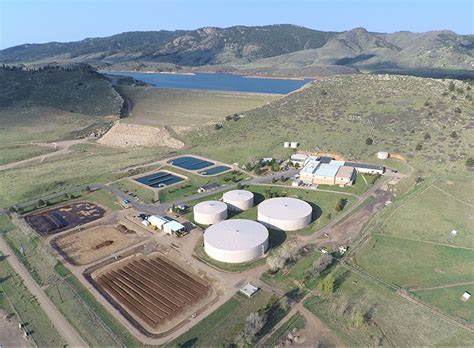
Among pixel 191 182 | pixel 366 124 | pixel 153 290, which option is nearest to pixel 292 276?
pixel 153 290

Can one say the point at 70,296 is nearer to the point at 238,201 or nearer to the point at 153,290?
the point at 153,290

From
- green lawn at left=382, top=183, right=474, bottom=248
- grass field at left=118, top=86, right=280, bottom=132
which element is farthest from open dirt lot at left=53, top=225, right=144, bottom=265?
grass field at left=118, top=86, right=280, bottom=132

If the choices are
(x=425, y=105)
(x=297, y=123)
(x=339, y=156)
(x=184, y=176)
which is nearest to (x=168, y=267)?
(x=184, y=176)

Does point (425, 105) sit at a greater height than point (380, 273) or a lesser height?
greater

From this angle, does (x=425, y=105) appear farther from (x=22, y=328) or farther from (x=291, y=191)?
(x=22, y=328)

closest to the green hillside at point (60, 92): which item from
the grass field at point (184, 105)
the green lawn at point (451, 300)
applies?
the grass field at point (184, 105)

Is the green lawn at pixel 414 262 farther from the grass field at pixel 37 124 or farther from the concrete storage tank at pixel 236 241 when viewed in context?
the grass field at pixel 37 124
